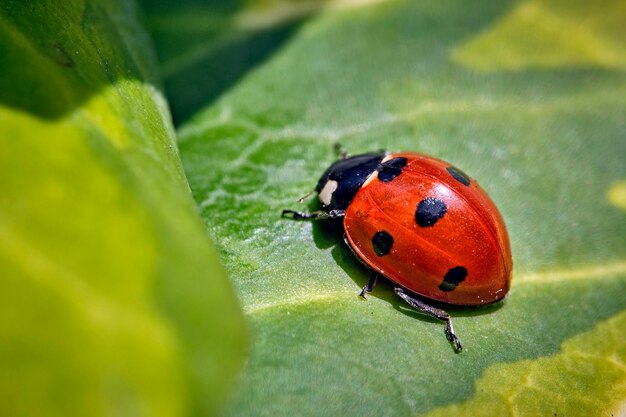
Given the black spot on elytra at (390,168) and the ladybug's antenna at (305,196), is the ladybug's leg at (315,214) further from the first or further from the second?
the black spot on elytra at (390,168)

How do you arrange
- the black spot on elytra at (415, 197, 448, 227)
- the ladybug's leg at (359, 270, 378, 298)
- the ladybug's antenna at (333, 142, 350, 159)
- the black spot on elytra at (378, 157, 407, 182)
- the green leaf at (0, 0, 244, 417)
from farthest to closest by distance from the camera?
the ladybug's antenna at (333, 142, 350, 159), the black spot on elytra at (378, 157, 407, 182), the black spot on elytra at (415, 197, 448, 227), the ladybug's leg at (359, 270, 378, 298), the green leaf at (0, 0, 244, 417)

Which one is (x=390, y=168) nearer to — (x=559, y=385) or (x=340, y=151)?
(x=340, y=151)

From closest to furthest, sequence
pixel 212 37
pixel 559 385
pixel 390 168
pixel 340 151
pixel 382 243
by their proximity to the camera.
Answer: pixel 559 385 → pixel 382 243 → pixel 390 168 → pixel 340 151 → pixel 212 37

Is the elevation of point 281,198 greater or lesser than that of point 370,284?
greater

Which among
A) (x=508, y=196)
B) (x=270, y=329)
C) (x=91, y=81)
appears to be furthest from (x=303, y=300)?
(x=508, y=196)

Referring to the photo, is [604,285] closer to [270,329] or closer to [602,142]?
[602,142]

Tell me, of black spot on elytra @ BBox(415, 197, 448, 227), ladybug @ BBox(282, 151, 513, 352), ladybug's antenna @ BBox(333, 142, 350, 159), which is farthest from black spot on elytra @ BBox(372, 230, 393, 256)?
ladybug's antenna @ BBox(333, 142, 350, 159)

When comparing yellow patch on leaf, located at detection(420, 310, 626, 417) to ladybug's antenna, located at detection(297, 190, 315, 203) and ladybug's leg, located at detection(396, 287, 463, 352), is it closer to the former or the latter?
ladybug's leg, located at detection(396, 287, 463, 352)

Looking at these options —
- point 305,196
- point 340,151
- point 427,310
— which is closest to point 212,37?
point 340,151
